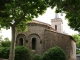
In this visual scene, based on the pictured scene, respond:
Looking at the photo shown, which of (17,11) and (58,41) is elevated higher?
(17,11)

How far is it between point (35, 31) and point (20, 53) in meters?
6.40

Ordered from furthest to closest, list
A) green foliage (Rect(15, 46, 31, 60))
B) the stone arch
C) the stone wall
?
1. the stone arch
2. the stone wall
3. green foliage (Rect(15, 46, 31, 60))

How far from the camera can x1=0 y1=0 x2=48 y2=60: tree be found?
17.8 meters

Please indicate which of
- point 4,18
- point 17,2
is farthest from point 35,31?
point 17,2

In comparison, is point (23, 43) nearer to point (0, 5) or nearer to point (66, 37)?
point (66, 37)

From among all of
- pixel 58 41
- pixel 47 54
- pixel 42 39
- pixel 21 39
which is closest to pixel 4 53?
pixel 21 39

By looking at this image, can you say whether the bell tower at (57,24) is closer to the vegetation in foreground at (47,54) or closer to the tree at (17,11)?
the vegetation in foreground at (47,54)

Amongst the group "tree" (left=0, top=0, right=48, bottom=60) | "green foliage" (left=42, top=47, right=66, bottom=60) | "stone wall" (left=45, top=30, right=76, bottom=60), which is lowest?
"green foliage" (left=42, top=47, right=66, bottom=60)

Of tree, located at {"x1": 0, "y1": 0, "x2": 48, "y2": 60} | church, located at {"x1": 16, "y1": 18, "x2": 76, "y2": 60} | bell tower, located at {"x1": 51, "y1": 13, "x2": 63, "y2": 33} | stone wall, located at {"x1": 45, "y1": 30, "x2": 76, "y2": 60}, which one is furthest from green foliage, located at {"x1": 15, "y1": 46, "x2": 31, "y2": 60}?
bell tower, located at {"x1": 51, "y1": 13, "x2": 63, "y2": 33}

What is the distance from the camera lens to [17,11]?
1977 cm

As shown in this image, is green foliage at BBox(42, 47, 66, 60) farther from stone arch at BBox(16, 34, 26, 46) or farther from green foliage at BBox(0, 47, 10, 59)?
stone arch at BBox(16, 34, 26, 46)

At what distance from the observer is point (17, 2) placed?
18.1 meters

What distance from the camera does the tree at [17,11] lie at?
58.5 feet

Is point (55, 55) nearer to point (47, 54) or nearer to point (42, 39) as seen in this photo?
point (47, 54)
